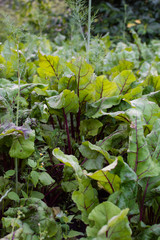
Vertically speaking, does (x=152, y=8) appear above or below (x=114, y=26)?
above

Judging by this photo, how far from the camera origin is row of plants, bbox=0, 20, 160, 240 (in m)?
1.17

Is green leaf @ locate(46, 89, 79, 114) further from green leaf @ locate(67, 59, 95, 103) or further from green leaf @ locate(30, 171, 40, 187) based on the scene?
green leaf @ locate(30, 171, 40, 187)

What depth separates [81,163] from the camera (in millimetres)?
1481

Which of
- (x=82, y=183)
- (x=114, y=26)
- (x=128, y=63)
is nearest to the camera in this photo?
(x=82, y=183)

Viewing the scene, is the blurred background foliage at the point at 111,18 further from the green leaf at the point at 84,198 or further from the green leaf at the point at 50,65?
the green leaf at the point at 84,198

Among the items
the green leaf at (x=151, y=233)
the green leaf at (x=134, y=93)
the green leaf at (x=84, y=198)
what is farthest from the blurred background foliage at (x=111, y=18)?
the green leaf at (x=151, y=233)

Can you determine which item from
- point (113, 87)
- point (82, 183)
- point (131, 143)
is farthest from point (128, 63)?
point (82, 183)

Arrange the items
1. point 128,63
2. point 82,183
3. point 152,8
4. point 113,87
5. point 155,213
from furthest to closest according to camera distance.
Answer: point 152,8 < point 128,63 < point 113,87 < point 155,213 < point 82,183

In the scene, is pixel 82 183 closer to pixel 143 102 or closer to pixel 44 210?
pixel 44 210

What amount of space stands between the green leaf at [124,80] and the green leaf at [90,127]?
1.15ft

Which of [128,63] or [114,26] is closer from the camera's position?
[128,63]

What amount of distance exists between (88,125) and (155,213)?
2.09 ft

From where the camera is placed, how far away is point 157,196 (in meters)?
1.27

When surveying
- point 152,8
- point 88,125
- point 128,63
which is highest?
point 152,8
